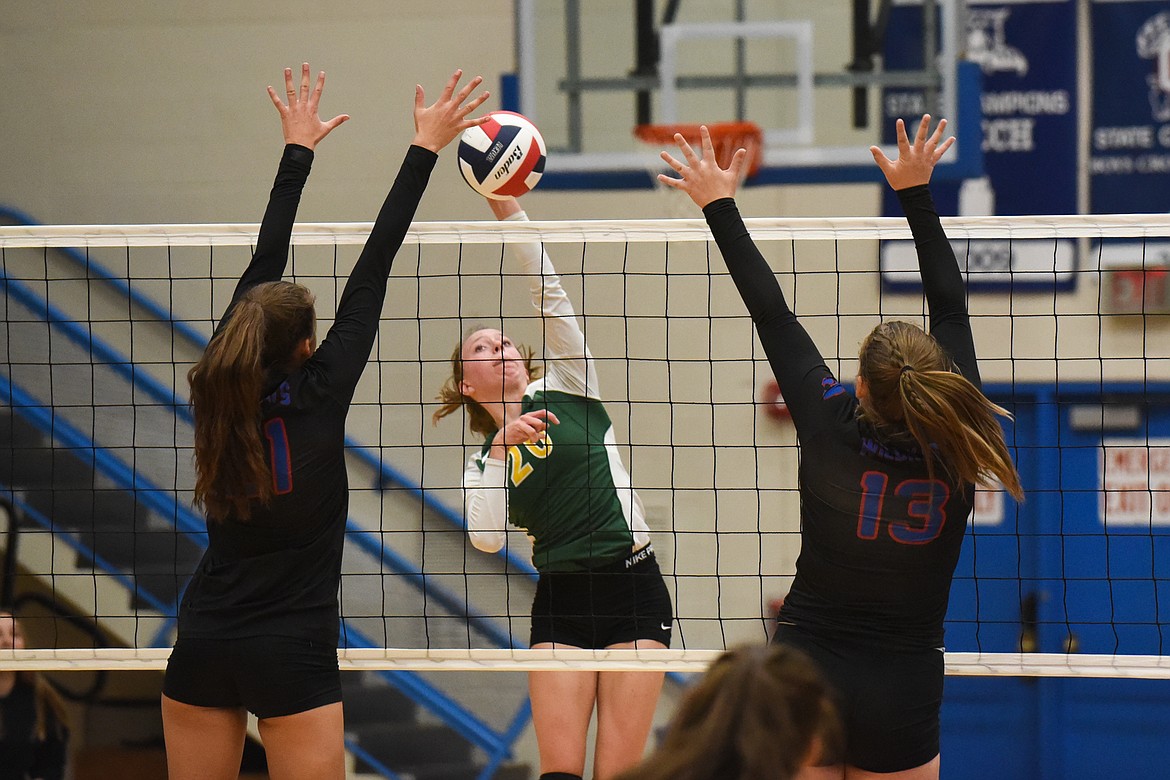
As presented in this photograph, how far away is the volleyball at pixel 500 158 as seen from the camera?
3.47m

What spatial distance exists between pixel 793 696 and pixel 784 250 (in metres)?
4.98

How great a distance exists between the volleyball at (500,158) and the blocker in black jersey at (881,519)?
118 cm

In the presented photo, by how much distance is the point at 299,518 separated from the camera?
2.57 metres

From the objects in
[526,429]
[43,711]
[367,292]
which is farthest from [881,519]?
[43,711]

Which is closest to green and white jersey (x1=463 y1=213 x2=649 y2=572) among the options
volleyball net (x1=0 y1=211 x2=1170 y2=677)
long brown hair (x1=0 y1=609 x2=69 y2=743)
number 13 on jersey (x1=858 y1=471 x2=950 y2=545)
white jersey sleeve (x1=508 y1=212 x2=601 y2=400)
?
white jersey sleeve (x1=508 y1=212 x2=601 y2=400)

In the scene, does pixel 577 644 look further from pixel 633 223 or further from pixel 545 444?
pixel 633 223

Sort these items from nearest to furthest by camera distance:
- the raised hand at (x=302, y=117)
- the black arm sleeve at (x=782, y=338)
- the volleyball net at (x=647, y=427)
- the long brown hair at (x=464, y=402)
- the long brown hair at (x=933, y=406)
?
the long brown hair at (x=933, y=406), the black arm sleeve at (x=782, y=338), the raised hand at (x=302, y=117), the long brown hair at (x=464, y=402), the volleyball net at (x=647, y=427)

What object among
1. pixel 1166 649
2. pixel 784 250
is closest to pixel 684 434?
pixel 784 250

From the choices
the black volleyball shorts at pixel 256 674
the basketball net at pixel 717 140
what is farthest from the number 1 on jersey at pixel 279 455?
the basketball net at pixel 717 140

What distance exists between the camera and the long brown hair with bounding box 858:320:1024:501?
7.72ft

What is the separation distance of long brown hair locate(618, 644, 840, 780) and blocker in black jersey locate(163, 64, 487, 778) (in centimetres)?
126

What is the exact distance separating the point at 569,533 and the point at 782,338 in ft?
4.04

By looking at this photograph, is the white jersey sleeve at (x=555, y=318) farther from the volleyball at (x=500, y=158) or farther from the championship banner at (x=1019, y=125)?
the championship banner at (x=1019, y=125)

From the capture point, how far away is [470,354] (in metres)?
3.60
